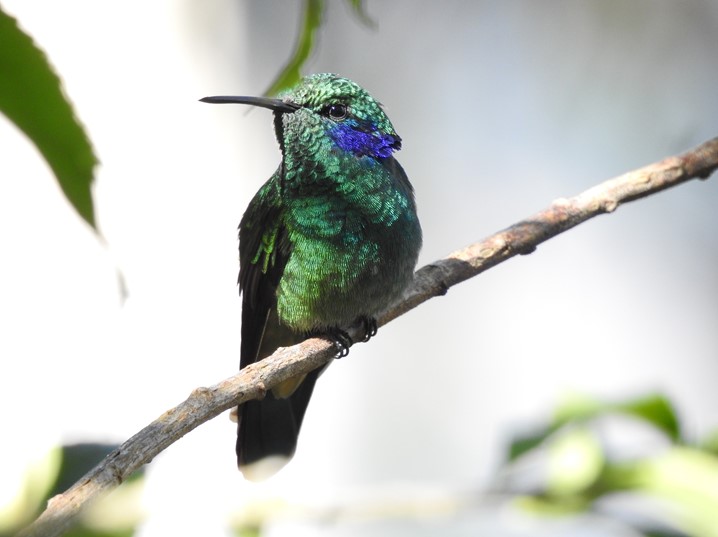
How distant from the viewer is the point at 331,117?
239 centimetres

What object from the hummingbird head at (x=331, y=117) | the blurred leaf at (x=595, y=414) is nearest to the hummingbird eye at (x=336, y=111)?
the hummingbird head at (x=331, y=117)

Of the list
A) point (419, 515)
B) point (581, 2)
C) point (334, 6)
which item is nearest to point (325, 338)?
point (419, 515)

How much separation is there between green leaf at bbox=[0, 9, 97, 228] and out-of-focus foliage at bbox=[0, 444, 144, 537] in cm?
44

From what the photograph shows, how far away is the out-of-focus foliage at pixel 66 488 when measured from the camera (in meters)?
1.10

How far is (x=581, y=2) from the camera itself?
4.72 meters

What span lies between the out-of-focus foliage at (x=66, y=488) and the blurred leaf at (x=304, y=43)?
0.53 meters

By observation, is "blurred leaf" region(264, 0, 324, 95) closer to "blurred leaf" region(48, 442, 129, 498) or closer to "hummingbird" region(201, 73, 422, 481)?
"blurred leaf" region(48, 442, 129, 498)

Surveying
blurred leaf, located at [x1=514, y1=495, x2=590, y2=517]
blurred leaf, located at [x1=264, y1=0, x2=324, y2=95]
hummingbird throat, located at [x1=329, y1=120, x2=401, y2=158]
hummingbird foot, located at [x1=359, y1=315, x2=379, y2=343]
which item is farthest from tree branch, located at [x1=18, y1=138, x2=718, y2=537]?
blurred leaf, located at [x1=264, y1=0, x2=324, y2=95]

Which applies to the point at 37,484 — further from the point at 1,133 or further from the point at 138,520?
the point at 1,133

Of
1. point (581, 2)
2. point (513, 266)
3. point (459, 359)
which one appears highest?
point (581, 2)

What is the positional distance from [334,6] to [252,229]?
7.91ft

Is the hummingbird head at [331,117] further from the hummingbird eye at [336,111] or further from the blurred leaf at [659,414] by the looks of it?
the blurred leaf at [659,414]

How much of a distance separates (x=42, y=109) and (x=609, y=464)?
1.11 meters

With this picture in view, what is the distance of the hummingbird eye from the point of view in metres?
2.39
